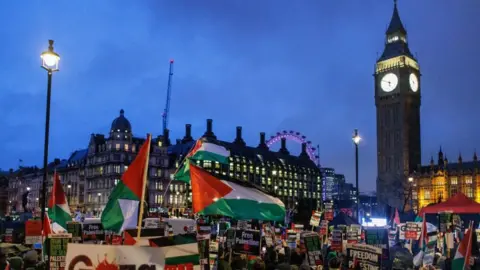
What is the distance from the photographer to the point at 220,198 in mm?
12172

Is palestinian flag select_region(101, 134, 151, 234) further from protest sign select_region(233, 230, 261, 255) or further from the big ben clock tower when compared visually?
the big ben clock tower

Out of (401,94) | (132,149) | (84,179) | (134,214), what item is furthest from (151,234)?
(401,94)

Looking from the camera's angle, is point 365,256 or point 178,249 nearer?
point 178,249

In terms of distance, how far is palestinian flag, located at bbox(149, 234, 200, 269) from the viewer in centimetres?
762

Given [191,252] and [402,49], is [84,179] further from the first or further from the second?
[191,252]

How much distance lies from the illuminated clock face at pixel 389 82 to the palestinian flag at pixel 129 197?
394ft

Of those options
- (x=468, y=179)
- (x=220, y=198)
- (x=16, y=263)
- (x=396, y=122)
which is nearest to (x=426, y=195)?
(x=468, y=179)

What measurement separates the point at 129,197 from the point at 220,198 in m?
2.79

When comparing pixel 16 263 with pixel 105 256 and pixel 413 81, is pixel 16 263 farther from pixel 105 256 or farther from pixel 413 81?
pixel 413 81

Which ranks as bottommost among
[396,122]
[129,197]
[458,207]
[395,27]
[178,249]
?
[178,249]

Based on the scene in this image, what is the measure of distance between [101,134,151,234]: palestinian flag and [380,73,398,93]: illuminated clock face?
120107mm

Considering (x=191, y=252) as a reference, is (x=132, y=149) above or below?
above

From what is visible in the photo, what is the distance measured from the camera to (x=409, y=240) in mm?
22219

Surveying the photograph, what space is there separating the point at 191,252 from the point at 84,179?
337 feet
